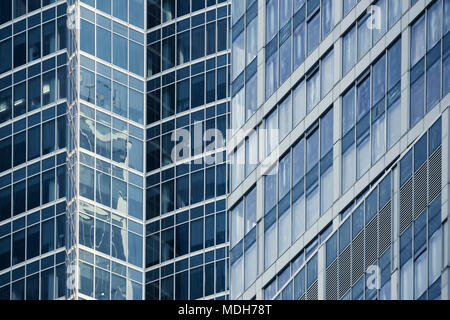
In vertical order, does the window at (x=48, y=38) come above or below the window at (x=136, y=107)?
above

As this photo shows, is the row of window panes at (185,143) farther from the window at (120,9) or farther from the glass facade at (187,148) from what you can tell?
the window at (120,9)

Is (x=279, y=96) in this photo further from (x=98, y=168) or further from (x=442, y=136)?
(x=98, y=168)

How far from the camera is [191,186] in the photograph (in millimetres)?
128250

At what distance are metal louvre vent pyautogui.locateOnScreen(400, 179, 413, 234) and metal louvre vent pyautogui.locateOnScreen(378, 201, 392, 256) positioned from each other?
921 mm

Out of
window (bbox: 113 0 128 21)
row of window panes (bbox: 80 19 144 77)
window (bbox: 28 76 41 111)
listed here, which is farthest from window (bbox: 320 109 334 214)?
window (bbox: 113 0 128 21)

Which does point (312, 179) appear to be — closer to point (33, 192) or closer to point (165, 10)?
point (33, 192)

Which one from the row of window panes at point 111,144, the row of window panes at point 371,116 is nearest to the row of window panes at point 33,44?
the row of window panes at point 111,144

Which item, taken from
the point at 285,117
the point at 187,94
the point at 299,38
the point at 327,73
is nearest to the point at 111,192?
the point at 187,94

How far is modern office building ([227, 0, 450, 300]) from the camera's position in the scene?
81938mm

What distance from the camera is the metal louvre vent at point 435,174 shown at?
80500 millimetres

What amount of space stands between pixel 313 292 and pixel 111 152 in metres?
42.5

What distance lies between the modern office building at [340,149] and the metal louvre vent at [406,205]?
76 millimetres

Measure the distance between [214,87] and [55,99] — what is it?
9775 millimetres

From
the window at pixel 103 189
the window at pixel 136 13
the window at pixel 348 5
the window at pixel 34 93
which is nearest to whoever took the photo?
the window at pixel 348 5
